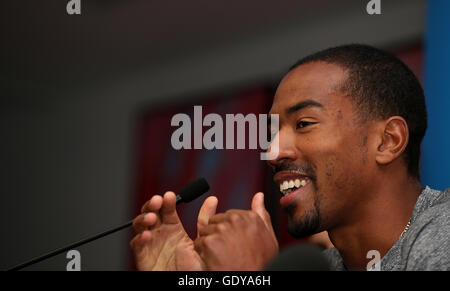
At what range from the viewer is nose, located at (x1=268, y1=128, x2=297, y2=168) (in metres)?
1.14

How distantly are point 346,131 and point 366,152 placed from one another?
0.07 meters

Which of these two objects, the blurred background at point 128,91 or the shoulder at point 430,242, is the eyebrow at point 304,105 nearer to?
the shoulder at point 430,242

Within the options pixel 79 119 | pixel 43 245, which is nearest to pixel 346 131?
pixel 79 119

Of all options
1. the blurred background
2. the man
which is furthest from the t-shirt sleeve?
the blurred background

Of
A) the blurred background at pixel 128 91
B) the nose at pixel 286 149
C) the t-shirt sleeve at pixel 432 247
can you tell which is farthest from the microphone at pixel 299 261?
the blurred background at pixel 128 91

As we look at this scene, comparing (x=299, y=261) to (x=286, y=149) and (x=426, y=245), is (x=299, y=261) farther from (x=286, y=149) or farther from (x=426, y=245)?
(x=286, y=149)

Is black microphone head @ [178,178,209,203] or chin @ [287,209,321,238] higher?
black microphone head @ [178,178,209,203]

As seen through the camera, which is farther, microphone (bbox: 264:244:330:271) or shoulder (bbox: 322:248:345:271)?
shoulder (bbox: 322:248:345:271)

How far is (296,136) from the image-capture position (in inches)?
45.2

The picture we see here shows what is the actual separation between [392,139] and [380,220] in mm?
190

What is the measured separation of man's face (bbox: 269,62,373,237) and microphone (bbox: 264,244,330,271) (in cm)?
36

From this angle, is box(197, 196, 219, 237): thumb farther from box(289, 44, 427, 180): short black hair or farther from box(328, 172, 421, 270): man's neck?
box(289, 44, 427, 180): short black hair

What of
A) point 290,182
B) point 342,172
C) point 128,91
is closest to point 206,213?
point 290,182

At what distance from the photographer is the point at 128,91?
13.5 ft
